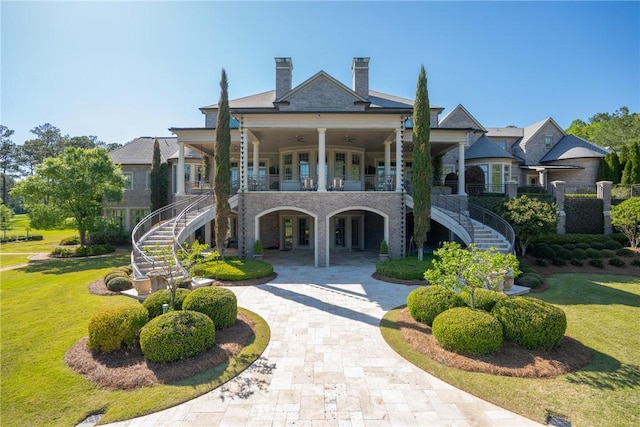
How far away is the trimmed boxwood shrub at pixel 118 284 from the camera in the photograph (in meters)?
11.4

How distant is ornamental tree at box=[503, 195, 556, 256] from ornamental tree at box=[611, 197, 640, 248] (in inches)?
190

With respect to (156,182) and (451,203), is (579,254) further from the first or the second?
(156,182)

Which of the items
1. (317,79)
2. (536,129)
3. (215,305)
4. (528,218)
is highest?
(317,79)

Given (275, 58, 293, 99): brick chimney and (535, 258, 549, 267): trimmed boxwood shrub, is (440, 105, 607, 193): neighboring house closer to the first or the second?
(535, 258, 549, 267): trimmed boxwood shrub

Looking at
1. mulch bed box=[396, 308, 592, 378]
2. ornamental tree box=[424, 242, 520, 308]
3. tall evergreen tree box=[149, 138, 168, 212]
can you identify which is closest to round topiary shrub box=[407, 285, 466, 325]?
ornamental tree box=[424, 242, 520, 308]

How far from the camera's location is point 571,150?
2633 centimetres

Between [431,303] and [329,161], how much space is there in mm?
14070

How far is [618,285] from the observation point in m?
12.3

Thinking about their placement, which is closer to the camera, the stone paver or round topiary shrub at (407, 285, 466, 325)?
the stone paver

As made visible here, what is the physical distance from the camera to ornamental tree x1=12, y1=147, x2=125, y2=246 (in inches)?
753

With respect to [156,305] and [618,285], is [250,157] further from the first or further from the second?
[618,285]

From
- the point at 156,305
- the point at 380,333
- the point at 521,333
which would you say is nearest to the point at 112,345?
the point at 156,305

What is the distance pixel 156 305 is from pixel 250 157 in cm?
1692

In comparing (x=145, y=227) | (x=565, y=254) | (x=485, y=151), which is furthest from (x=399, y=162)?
(x=145, y=227)
